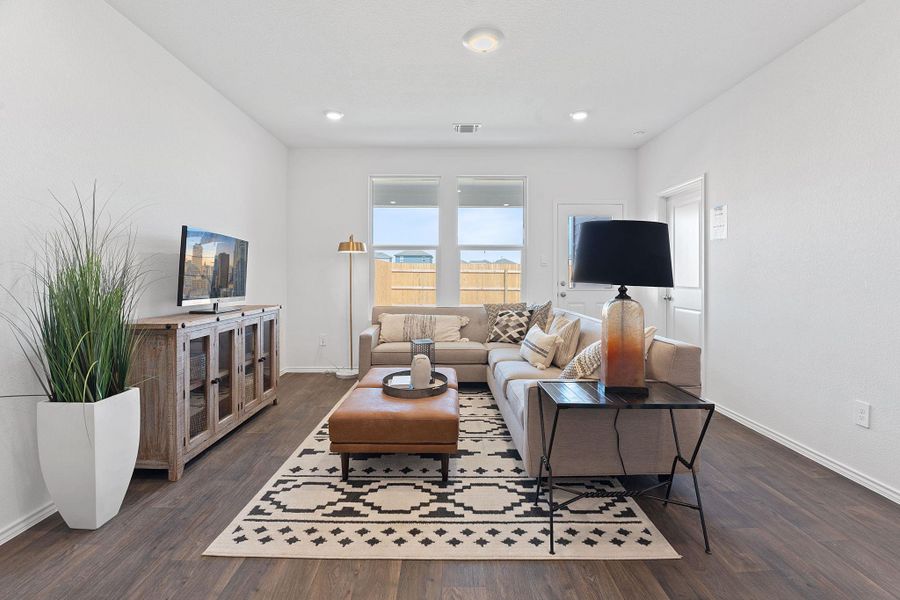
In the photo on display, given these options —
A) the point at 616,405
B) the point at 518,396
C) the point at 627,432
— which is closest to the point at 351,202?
the point at 518,396

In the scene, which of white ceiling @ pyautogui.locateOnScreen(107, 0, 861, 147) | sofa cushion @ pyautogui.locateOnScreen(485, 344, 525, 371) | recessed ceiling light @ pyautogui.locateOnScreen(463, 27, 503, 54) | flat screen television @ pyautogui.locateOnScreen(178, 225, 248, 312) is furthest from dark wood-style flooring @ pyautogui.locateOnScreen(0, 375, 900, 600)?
recessed ceiling light @ pyautogui.locateOnScreen(463, 27, 503, 54)

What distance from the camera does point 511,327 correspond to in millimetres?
4488

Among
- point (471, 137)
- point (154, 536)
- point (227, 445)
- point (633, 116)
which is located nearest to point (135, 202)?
point (227, 445)

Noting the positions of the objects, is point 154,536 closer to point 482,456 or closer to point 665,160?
point 482,456

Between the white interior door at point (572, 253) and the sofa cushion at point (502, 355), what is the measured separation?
1253mm

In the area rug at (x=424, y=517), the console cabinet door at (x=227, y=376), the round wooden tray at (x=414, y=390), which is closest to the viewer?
the area rug at (x=424, y=517)

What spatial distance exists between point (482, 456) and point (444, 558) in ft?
3.26

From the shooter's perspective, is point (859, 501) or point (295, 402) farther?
point (295, 402)

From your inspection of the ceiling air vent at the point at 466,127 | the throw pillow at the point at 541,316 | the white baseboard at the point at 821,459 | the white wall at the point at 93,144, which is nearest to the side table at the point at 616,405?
the white baseboard at the point at 821,459

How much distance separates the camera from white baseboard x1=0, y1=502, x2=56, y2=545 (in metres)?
1.82

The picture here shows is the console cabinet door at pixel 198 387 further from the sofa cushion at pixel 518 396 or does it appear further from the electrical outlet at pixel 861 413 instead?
the electrical outlet at pixel 861 413

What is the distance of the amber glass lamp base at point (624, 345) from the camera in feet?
6.45

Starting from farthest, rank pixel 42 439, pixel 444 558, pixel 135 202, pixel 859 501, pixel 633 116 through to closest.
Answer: pixel 633 116 → pixel 135 202 → pixel 859 501 → pixel 42 439 → pixel 444 558

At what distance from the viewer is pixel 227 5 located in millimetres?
2438
